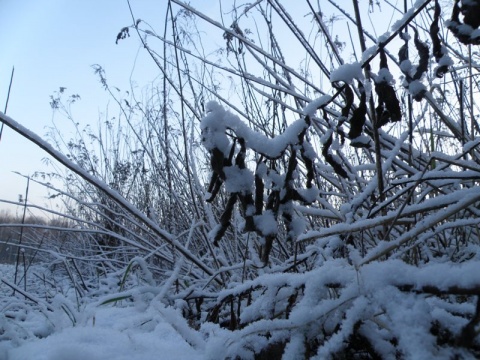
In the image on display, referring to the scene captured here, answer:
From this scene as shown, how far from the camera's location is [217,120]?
2.19 feet

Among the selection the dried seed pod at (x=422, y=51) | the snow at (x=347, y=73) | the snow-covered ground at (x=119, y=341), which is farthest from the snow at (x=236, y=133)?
the snow-covered ground at (x=119, y=341)

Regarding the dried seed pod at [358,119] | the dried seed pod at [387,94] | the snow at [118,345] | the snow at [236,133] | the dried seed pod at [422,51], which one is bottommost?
the snow at [118,345]

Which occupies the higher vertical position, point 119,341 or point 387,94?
point 387,94

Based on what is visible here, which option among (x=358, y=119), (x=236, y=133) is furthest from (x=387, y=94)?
(x=236, y=133)

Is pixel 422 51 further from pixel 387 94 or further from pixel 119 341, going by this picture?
pixel 119 341

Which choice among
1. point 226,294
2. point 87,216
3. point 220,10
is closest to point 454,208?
point 226,294

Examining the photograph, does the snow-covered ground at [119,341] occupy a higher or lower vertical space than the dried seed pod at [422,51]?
lower

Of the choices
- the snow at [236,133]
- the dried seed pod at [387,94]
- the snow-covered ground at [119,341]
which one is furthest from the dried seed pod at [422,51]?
the snow-covered ground at [119,341]

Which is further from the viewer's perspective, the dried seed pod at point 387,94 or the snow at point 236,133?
the dried seed pod at point 387,94

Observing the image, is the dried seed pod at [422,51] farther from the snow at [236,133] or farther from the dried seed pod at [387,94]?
the snow at [236,133]

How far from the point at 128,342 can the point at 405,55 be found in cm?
83

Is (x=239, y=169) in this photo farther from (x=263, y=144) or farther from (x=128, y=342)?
(x=128, y=342)

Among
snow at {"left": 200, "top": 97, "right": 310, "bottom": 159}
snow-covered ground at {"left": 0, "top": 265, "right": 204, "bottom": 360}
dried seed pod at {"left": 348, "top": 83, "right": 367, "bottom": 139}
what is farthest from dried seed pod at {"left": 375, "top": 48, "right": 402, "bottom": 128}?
snow-covered ground at {"left": 0, "top": 265, "right": 204, "bottom": 360}

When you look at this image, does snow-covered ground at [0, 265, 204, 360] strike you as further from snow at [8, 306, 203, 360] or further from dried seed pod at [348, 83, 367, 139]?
dried seed pod at [348, 83, 367, 139]
